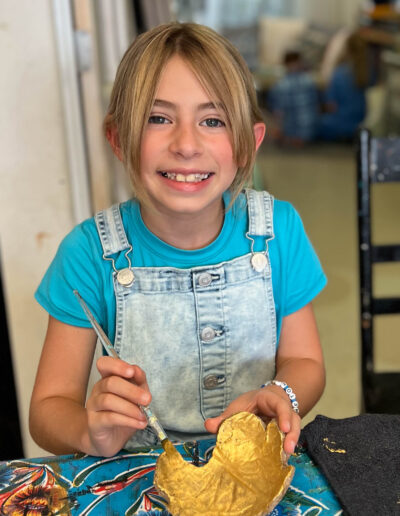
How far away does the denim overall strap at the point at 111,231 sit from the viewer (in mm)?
983

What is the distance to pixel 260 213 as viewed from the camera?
104 centimetres

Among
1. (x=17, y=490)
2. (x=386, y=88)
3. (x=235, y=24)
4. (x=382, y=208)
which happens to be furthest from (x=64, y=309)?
(x=235, y=24)

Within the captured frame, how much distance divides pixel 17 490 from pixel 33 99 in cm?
88

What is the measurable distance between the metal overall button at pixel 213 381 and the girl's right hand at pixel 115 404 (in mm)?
282

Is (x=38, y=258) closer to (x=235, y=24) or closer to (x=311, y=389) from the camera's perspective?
(x=311, y=389)

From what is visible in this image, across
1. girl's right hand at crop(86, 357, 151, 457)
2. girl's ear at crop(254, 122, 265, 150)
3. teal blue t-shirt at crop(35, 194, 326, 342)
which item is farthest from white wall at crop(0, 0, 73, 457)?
girl's right hand at crop(86, 357, 151, 457)

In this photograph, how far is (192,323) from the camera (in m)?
0.99

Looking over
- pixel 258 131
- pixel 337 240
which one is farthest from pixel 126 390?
pixel 337 240

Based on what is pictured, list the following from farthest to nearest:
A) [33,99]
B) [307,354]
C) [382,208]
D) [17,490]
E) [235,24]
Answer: [235,24], [382,208], [33,99], [307,354], [17,490]

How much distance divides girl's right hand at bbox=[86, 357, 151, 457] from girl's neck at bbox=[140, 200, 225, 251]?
1.00 ft

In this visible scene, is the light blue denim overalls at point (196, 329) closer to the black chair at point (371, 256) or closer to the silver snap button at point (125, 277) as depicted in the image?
the silver snap button at point (125, 277)

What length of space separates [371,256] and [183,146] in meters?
0.51

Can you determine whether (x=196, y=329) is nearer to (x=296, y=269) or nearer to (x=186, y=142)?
(x=296, y=269)

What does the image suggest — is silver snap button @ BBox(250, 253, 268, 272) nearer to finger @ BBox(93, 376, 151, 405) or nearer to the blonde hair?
the blonde hair
